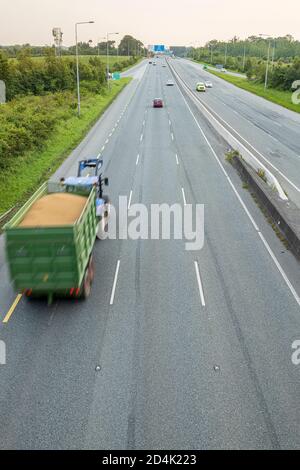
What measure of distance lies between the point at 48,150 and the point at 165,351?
1032 inches

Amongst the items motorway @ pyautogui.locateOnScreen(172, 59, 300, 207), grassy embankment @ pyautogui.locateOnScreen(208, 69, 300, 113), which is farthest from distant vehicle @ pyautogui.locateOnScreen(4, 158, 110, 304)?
grassy embankment @ pyautogui.locateOnScreen(208, 69, 300, 113)

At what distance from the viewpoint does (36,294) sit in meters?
13.6

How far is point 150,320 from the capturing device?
1326cm

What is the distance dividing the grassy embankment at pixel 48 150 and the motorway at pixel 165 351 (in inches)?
367

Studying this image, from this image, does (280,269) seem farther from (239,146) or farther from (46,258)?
(239,146)

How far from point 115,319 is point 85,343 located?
4.80 ft

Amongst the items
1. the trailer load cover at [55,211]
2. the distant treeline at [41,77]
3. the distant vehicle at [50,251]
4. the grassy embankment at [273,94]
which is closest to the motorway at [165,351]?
the distant vehicle at [50,251]

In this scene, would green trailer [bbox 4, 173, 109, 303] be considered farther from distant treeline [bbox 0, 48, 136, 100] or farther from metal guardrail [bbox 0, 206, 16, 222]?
distant treeline [bbox 0, 48, 136, 100]

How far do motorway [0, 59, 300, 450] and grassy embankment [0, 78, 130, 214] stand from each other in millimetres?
9319

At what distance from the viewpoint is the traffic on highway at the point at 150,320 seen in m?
9.51

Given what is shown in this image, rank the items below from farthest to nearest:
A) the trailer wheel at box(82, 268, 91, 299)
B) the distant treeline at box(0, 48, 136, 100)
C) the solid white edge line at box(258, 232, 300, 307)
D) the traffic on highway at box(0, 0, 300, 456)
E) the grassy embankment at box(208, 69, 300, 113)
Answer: the distant treeline at box(0, 48, 136, 100) < the grassy embankment at box(208, 69, 300, 113) < the solid white edge line at box(258, 232, 300, 307) < the trailer wheel at box(82, 268, 91, 299) < the traffic on highway at box(0, 0, 300, 456)

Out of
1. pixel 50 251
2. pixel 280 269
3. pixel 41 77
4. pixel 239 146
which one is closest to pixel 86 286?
pixel 50 251

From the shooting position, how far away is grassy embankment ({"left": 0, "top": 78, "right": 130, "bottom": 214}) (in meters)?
25.0
